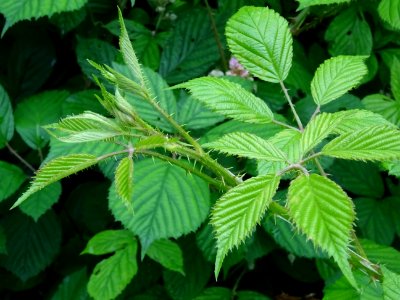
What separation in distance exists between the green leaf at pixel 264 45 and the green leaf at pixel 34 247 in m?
1.13

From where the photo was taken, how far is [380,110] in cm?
146

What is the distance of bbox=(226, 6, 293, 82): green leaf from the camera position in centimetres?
101

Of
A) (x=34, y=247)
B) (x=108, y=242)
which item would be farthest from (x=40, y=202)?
(x=34, y=247)

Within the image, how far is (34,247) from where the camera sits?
190 cm

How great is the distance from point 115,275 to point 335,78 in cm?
83

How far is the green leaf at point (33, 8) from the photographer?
4.87 ft

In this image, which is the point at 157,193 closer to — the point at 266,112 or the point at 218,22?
the point at 266,112

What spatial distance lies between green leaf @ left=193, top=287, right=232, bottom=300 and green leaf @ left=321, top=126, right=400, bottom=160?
3.26 ft

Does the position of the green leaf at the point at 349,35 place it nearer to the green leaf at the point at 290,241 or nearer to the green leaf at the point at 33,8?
the green leaf at the point at 290,241

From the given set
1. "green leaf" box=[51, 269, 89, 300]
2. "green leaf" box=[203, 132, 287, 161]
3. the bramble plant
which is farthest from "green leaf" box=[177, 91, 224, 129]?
"green leaf" box=[51, 269, 89, 300]

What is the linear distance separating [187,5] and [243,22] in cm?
95

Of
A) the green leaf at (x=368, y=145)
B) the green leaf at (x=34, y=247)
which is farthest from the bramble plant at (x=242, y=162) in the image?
the green leaf at (x=34, y=247)

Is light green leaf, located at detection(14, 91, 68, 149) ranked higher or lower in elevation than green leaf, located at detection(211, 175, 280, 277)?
lower

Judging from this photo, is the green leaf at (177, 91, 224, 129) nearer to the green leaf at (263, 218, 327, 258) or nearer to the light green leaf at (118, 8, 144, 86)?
the green leaf at (263, 218, 327, 258)
